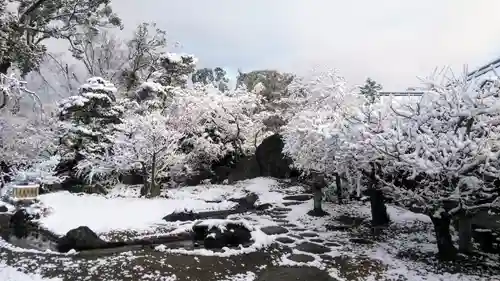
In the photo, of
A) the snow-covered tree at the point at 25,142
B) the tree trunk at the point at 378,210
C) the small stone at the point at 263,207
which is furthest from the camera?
the snow-covered tree at the point at 25,142

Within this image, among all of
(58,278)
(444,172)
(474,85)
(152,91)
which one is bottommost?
(58,278)

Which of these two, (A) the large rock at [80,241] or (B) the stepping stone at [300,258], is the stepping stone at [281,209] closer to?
(B) the stepping stone at [300,258]

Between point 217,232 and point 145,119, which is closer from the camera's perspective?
point 217,232

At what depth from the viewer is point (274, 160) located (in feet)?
55.1

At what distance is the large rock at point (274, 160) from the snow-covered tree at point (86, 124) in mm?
6832

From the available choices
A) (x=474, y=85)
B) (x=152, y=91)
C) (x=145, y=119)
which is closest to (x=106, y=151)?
(x=145, y=119)

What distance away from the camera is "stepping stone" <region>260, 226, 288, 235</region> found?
7873 millimetres

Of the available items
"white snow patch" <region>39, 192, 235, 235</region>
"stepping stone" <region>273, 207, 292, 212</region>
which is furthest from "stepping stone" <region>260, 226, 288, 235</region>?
"white snow patch" <region>39, 192, 235, 235</region>

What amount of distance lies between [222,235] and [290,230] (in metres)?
2.01

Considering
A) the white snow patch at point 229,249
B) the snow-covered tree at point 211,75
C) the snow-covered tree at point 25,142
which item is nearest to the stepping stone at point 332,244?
the white snow patch at point 229,249

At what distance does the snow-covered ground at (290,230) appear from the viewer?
217 inches

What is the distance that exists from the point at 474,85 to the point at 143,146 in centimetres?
960

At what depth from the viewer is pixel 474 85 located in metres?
5.52

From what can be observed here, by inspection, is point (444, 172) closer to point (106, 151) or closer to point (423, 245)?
point (423, 245)
